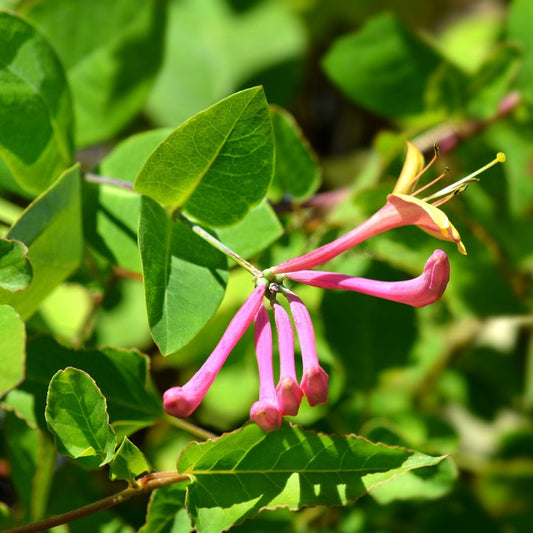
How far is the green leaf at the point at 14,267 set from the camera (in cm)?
76

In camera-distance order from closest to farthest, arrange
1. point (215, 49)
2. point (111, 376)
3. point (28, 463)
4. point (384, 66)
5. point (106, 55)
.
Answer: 1. point (111, 376)
2. point (28, 463)
3. point (106, 55)
4. point (384, 66)
5. point (215, 49)

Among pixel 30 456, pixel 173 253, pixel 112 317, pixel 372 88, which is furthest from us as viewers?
pixel 112 317

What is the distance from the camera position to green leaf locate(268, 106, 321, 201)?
1.18 metres

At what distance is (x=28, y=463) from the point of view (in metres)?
1.10

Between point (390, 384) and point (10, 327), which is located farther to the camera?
point (390, 384)

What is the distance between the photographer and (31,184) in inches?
40.0

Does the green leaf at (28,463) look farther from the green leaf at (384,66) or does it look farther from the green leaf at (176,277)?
the green leaf at (384,66)

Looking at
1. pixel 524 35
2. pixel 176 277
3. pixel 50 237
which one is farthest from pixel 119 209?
pixel 524 35

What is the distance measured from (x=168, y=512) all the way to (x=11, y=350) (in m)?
0.28

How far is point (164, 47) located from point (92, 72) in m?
0.13

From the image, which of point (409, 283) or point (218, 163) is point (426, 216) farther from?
point (218, 163)

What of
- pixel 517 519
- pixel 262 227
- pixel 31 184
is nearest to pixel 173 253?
pixel 262 227

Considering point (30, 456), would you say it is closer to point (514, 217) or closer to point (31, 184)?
point (31, 184)

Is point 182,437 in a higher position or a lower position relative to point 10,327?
lower
